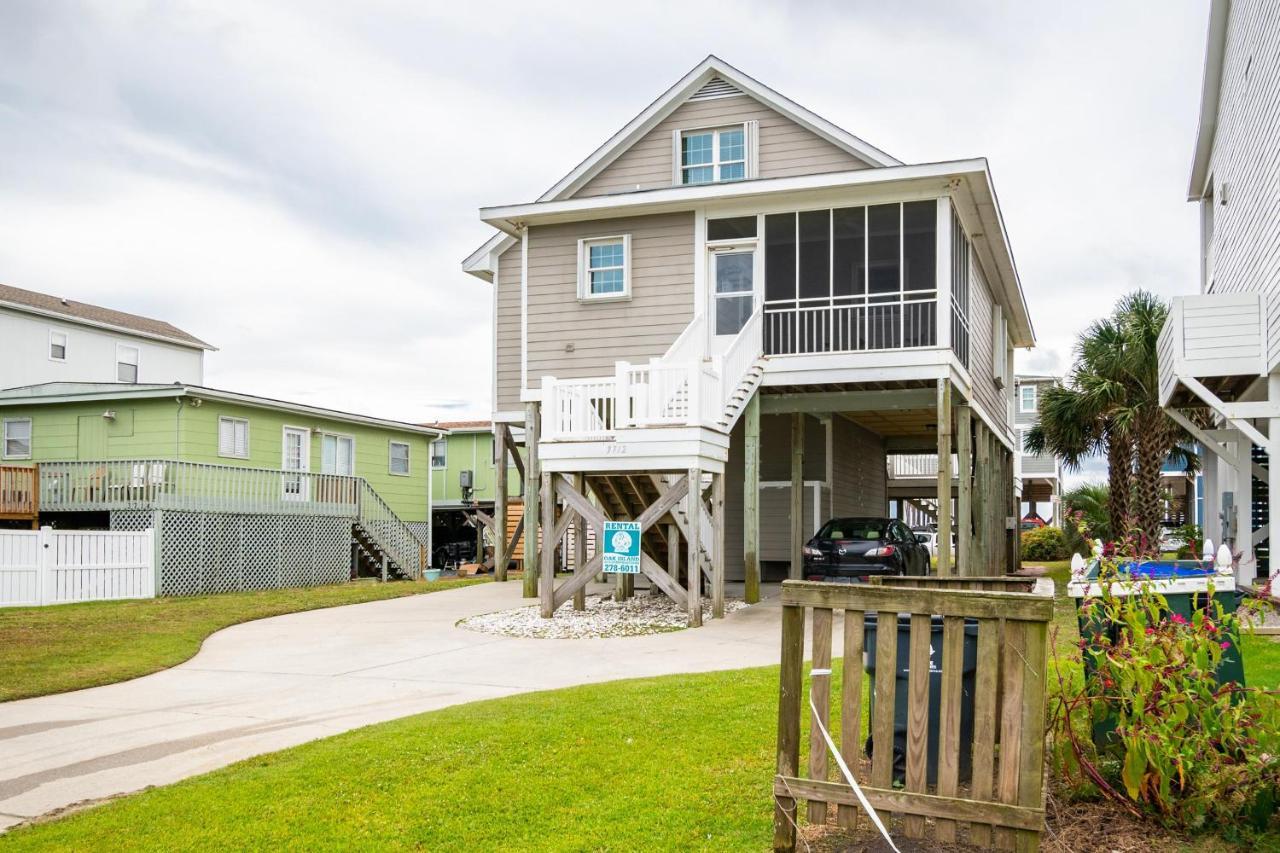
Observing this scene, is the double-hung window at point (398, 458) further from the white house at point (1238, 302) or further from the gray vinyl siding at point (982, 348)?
the white house at point (1238, 302)

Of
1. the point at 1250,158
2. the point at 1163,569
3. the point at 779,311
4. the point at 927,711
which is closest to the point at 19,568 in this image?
the point at 779,311

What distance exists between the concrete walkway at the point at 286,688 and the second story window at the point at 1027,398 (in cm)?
3806

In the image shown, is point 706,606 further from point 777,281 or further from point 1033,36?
point 1033,36

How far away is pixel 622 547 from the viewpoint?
1510 cm

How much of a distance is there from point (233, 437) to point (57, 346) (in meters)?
11.6

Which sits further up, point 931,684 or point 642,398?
point 642,398

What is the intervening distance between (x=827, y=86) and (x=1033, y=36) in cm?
827

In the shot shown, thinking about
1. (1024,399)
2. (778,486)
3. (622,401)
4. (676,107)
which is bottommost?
(778,486)

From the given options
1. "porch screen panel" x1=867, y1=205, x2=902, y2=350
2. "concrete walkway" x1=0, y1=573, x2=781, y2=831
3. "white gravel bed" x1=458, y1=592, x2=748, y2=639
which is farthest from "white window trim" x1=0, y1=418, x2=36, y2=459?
"porch screen panel" x1=867, y1=205, x2=902, y2=350

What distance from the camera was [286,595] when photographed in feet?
69.2

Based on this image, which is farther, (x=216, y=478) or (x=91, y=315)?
(x=91, y=315)

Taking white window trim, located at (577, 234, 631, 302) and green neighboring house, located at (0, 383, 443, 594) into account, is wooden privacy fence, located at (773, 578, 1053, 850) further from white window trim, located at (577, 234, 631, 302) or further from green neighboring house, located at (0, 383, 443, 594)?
green neighboring house, located at (0, 383, 443, 594)

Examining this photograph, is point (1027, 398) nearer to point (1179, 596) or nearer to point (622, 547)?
point (622, 547)

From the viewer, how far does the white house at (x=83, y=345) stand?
110 feet
